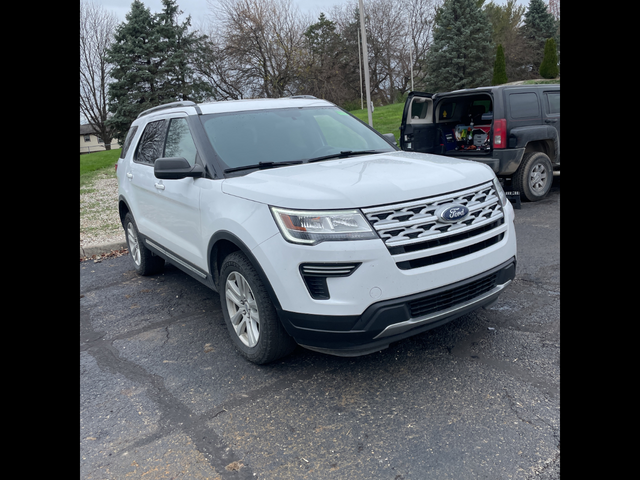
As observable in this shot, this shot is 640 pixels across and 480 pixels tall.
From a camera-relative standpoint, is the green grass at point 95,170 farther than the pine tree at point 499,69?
No

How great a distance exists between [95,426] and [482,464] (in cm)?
219

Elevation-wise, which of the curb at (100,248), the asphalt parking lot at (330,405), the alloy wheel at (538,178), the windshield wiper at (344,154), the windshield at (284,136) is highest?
the windshield at (284,136)

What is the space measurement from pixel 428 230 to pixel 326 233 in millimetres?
→ 604

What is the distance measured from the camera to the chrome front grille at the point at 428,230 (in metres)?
2.87

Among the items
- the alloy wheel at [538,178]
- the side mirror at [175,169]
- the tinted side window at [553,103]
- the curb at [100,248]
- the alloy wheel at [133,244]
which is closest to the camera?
the side mirror at [175,169]

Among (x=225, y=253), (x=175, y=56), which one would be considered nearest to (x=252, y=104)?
(x=225, y=253)

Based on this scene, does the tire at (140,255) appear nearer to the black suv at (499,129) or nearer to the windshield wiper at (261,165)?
the windshield wiper at (261,165)

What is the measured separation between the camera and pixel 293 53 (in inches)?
1339

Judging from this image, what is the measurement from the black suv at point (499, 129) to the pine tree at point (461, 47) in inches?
1199

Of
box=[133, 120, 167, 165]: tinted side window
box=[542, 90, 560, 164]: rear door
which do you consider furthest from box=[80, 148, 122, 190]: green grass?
box=[542, 90, 560, 164]: rear door

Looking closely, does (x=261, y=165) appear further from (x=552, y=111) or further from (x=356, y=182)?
(x=552, y=111)

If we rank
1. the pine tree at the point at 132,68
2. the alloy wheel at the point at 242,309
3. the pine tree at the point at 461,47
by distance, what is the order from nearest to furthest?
the alloy wheel at the point at 242,309, the pine tree at the point at 132,68, the pine tree at the point at 461,47

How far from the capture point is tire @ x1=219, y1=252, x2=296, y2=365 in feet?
10.6

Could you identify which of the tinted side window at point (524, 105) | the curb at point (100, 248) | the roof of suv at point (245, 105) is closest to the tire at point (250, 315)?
the roof of suv at point (245, 105)
